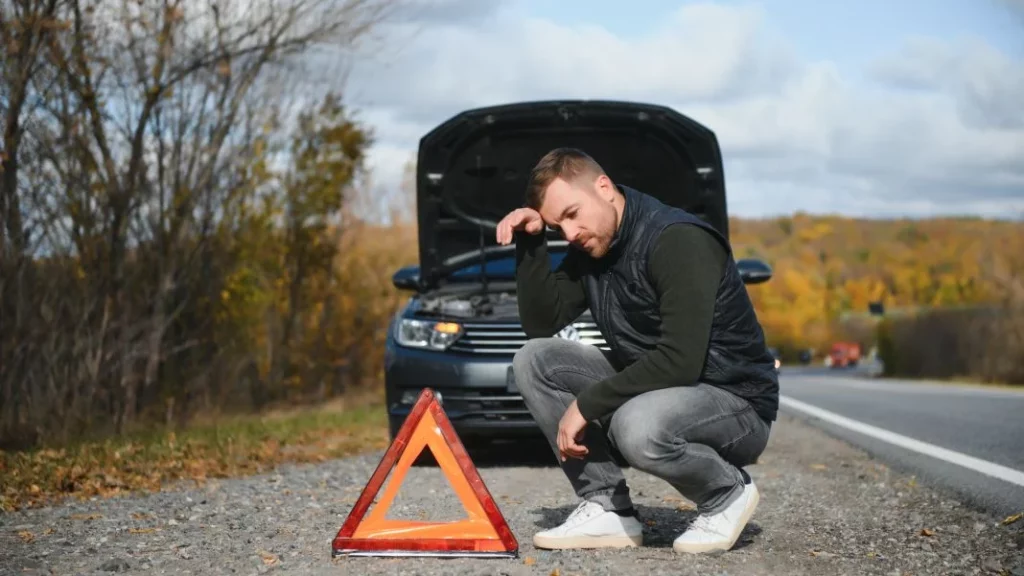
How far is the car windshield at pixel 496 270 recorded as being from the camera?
330 inches

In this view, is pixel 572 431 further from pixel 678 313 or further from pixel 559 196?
pixel 559 196

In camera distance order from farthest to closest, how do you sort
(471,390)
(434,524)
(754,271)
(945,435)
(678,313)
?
(945,435), (754,271), (471,390), (434,524), (678,313)

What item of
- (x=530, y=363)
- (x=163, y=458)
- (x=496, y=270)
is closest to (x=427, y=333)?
(x=496, y=270)

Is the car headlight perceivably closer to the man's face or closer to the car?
the car

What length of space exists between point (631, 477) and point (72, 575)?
12.4ft

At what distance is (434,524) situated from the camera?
182 inches

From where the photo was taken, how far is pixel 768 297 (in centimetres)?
15962

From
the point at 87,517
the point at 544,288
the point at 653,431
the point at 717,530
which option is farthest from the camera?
the point at 87,517

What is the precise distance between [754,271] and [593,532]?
12.5ft

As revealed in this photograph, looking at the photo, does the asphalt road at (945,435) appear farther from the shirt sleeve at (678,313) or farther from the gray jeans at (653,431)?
the shirt sleeve at (678,313)

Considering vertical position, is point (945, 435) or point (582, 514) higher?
point (582, 514)

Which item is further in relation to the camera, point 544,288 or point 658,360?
point 544,288

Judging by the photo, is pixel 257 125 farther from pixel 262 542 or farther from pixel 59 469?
pixel 262 542

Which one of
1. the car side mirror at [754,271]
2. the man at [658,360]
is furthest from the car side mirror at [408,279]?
A: the man at [658,360]
